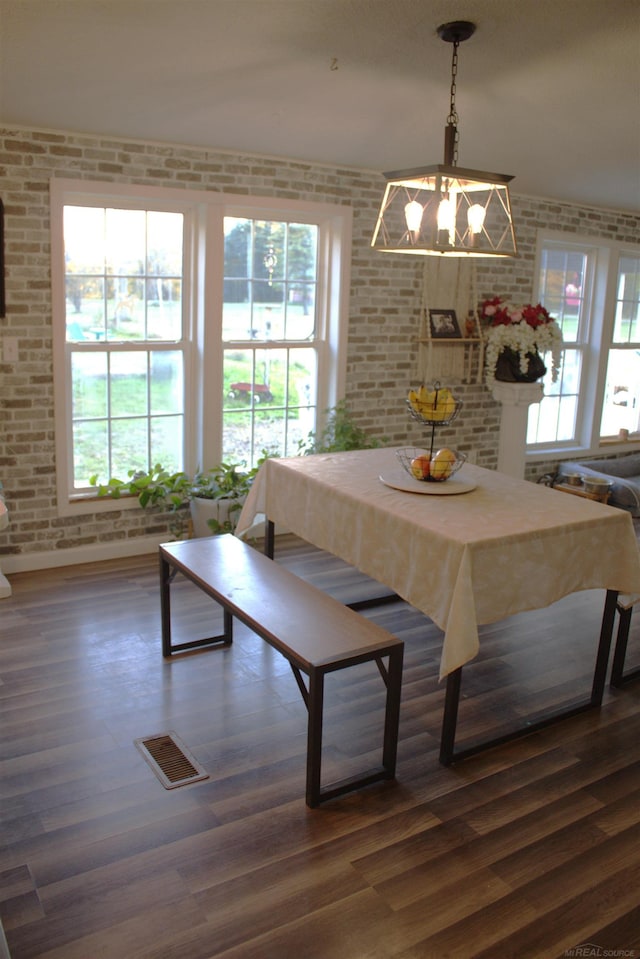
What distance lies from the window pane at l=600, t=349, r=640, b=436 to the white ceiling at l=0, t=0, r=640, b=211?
2.62 meters

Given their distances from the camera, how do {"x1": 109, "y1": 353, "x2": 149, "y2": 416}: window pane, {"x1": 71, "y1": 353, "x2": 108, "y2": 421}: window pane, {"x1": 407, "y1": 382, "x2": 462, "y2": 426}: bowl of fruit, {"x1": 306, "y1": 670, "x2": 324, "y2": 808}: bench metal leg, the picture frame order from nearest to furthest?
{"x1": 306, "y1": 670, "x2": 324, "y2": 808}: bench metal leg → {"x1": 407, "y1": 382, "x2": 462, "y2": 426}: bowl of fruit → {"x1": 71, "y1": 353, "x2": 108, "y2": 421}: window pane → {"x1": 109, "y1": 353, "x2": 149, "y2": 416}: window pane → the picture frame

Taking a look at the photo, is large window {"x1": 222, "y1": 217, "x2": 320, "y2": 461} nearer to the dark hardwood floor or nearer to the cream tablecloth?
the cream tablecloth

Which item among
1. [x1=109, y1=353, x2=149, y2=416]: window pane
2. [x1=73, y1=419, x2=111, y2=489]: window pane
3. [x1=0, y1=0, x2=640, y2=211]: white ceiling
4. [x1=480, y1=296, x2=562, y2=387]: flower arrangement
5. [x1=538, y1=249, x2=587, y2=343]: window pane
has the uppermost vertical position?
[x1=0, y1=0, x2=640, y2=211]: white ceiling

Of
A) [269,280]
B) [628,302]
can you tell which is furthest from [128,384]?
[628,302]

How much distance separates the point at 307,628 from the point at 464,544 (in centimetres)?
65

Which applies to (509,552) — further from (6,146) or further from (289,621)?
(6,146)

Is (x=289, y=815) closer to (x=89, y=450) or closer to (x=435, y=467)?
(x=435, y=467)

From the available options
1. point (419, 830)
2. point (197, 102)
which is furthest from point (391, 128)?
point (419, 830)

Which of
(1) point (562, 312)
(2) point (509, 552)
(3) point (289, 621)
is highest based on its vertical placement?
(1) point (562, 312)

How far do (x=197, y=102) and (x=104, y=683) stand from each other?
2.91 meters

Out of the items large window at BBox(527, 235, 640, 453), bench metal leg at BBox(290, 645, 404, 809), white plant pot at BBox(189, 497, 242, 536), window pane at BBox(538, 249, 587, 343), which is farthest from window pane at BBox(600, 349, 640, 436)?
bench metal leg at BBox(290, 645, 404, 809)

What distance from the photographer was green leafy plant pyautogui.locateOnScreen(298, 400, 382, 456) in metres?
5.57

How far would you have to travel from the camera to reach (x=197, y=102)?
4.15 m

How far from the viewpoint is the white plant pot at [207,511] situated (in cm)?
504
